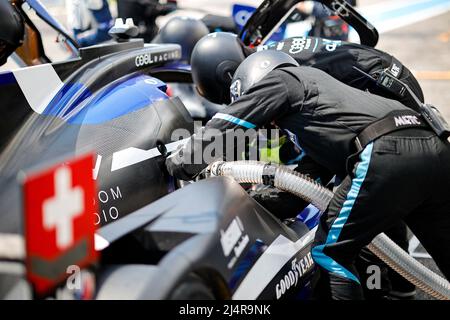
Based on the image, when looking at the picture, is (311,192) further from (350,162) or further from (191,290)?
(191,290)

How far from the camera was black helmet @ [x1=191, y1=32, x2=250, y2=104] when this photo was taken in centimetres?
419

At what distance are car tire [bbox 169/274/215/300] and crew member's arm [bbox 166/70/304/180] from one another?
0.86 meters

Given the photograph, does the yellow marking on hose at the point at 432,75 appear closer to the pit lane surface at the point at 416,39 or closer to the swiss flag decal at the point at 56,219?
the pit lane surface at the point at 416,39

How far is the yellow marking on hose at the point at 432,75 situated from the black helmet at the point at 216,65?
701 cm

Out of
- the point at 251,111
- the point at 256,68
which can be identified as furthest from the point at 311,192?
the point at 256,68

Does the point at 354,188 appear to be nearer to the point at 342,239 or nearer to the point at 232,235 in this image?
the point at 342,239

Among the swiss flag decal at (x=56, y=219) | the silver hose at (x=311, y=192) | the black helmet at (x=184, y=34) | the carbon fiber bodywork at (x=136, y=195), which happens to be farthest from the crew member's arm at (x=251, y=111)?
the black helmet at (x=184, y=34)

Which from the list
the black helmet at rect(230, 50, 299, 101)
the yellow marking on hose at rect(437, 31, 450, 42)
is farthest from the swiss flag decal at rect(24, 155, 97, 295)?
the yellow marking on hose at rect(437, 31, 450, 42)

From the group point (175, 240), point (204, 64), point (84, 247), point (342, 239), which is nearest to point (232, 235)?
point (175, 240)

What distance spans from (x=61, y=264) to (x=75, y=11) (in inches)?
294

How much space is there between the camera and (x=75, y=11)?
857cm

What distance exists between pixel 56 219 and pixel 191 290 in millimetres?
810

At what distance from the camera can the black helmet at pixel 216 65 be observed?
13.7ft

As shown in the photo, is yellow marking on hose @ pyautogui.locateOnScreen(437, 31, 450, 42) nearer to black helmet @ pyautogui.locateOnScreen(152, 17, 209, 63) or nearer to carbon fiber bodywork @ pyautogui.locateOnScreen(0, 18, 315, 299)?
black helmet @ pyautogui.locateOnScreen(152, 17, 209, 63)
